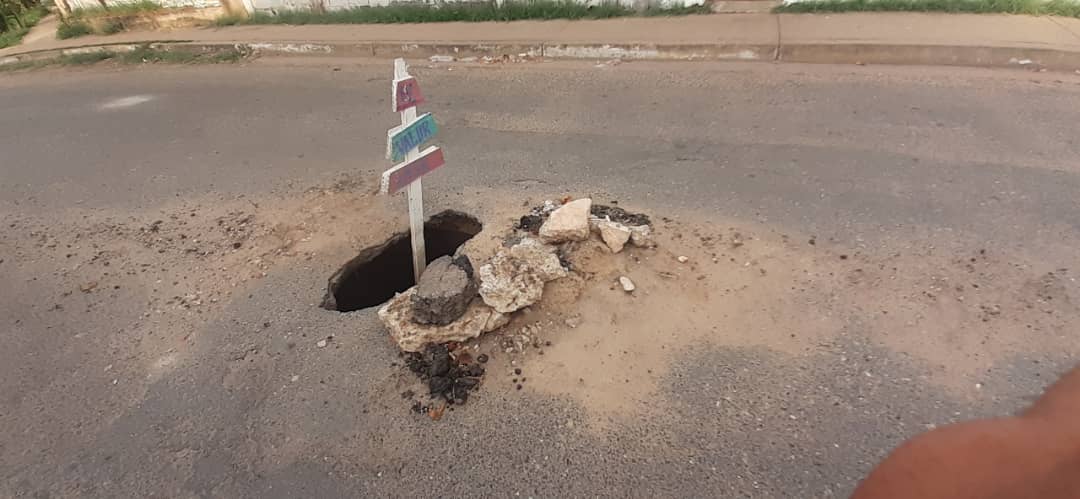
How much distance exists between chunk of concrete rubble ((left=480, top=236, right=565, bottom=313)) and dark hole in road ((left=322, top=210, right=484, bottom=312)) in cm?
82

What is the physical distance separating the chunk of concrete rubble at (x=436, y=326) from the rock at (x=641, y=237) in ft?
3.39

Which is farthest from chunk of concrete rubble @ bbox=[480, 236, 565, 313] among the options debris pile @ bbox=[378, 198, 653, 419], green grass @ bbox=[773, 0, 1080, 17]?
green grass @ bbox=[773, 0, 1080, 17]

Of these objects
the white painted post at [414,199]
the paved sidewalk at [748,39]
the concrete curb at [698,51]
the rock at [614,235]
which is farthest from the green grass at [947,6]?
the white painted post at [414,199]

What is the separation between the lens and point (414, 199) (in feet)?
11.3

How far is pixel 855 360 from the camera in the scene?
296cm

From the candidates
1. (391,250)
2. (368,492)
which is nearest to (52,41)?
(391,250)

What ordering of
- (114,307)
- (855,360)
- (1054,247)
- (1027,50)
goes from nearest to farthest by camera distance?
(855,360) → (1054,247) → (114,307) → (1027,50)

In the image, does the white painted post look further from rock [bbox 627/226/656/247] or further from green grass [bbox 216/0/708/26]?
green grass [bbox 216/0/708/26]

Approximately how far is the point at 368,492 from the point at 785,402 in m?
1.96

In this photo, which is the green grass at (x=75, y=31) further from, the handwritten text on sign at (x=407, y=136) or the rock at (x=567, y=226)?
the rock at (x=567, y=226)

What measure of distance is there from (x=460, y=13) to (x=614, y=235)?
256 inches

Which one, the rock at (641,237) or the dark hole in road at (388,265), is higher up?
the rock at (641,237)

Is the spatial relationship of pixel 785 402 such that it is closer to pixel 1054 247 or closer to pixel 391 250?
pixel 1054 247

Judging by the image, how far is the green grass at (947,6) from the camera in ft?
21.8
